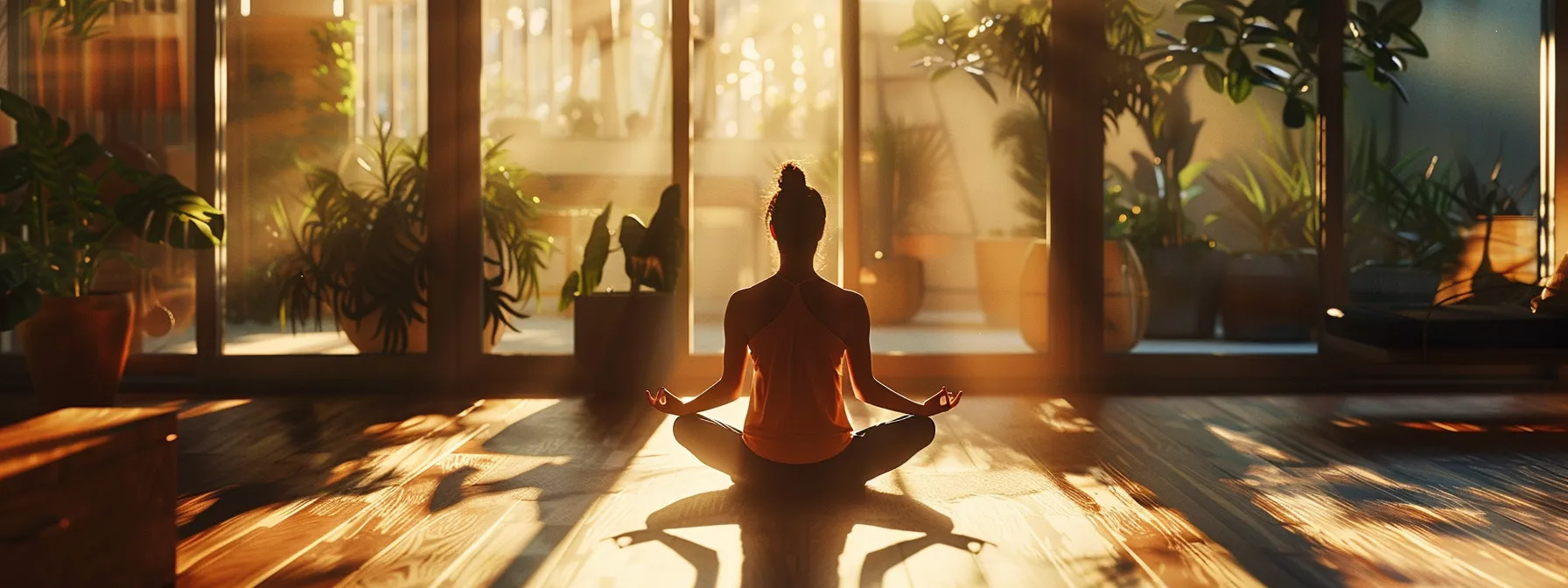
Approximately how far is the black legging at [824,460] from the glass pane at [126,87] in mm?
3232

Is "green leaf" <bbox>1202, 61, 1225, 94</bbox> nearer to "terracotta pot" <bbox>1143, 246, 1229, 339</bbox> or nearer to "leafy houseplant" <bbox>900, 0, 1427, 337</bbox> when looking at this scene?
"leafy houseplant" <bbox>900, 0, 1427, 337</bbox>

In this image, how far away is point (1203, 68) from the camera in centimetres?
529

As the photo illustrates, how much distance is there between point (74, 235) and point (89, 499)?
326 centimetres

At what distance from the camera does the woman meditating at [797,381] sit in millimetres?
2912

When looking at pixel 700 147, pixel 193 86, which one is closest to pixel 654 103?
pixel 700 147

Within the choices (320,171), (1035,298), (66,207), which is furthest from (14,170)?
(1035,298)

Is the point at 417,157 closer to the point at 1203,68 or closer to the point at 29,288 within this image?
the point at 29,288

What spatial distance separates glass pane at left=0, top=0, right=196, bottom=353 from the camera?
5.24m

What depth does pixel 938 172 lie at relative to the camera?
536cm

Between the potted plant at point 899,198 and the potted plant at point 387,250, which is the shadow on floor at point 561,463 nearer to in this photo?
the potted plant at point 387,250

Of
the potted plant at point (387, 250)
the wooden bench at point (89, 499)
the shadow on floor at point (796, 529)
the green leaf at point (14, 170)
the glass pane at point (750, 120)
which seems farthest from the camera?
the glass pane at point (750, 120)

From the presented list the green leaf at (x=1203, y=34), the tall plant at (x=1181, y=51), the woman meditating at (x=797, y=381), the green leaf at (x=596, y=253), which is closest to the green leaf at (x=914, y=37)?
the tall plant at (x=1181, y=51)

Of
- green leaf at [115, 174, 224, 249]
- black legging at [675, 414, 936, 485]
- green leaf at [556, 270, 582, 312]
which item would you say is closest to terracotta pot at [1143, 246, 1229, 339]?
green leaf at [556, 270, 582, 312]

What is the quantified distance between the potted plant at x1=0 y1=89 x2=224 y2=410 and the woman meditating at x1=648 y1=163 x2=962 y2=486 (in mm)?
2563
